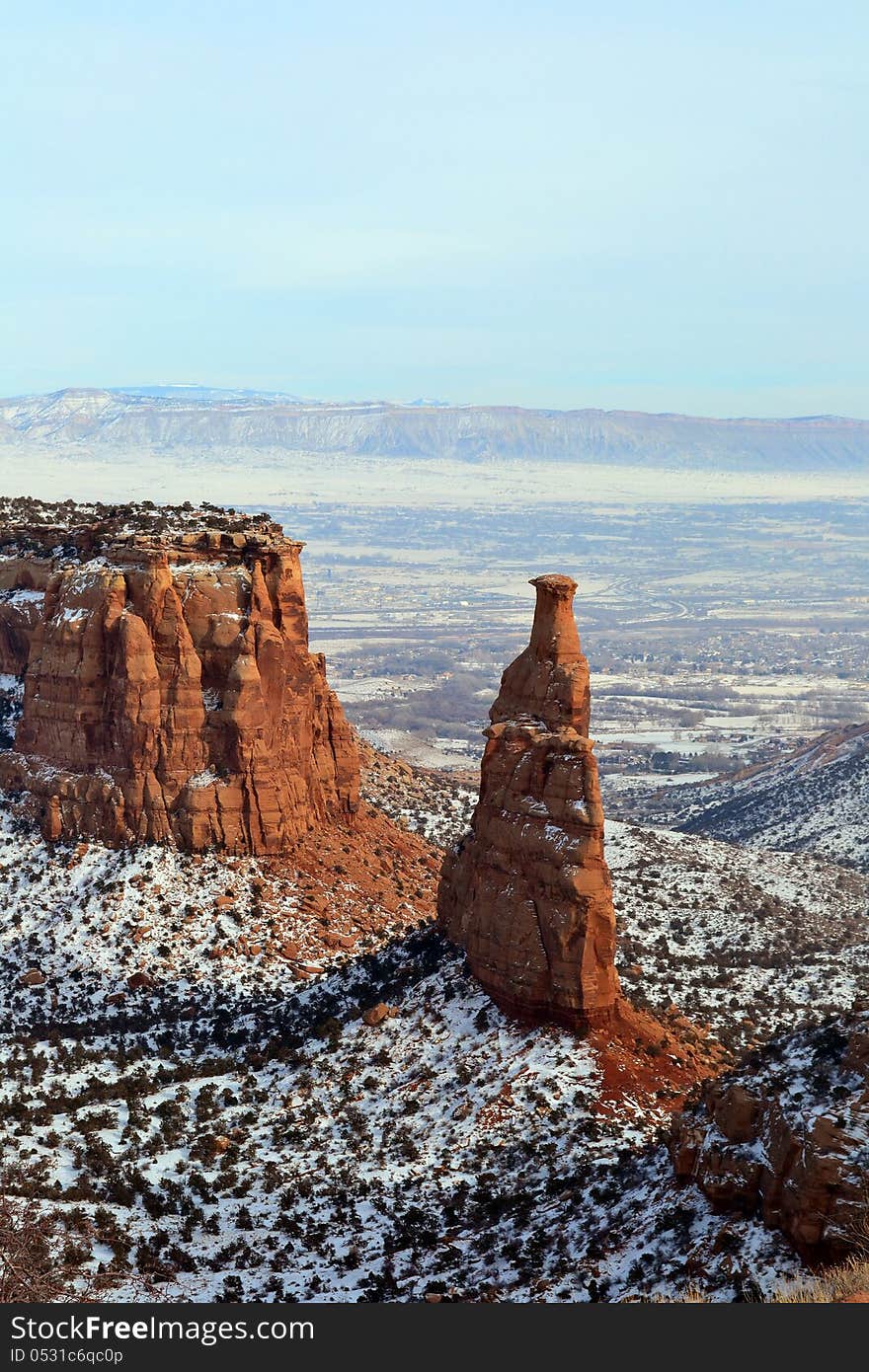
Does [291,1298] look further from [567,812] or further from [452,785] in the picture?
[452,785]

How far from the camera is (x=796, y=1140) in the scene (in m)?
34.7

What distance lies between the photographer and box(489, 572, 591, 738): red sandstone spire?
53.0 m

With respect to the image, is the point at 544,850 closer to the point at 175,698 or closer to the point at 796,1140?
the point at 796,1140

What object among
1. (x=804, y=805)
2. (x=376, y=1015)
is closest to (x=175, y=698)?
(x=376, y=1015)

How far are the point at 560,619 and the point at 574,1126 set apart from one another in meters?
16.3

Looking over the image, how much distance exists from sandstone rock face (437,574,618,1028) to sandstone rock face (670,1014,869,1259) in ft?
31.9

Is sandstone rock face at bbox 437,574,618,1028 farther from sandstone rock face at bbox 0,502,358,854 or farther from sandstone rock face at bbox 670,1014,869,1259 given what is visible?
sandstone rock face at bbox 0,502,358,854

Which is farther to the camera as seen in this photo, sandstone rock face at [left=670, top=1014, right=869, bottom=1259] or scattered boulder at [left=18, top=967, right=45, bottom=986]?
scattered boulder at [left=18, top=967, right=45, bottom=986]

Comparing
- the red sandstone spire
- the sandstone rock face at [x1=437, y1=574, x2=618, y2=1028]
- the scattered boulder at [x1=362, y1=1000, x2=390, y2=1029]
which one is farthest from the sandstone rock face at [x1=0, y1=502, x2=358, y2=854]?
the red sandstone spire

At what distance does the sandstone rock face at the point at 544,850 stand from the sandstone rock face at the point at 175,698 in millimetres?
18915

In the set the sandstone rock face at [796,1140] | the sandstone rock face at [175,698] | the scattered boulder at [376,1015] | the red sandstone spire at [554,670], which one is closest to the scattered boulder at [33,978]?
the sandstone rock face at [175,698]

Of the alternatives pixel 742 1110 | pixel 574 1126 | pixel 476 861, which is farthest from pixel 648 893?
pixel 742 1110

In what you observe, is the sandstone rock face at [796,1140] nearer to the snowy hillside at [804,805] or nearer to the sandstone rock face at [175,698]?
the sandstone rock face at [175,698]

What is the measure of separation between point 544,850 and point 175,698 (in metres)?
24.8
